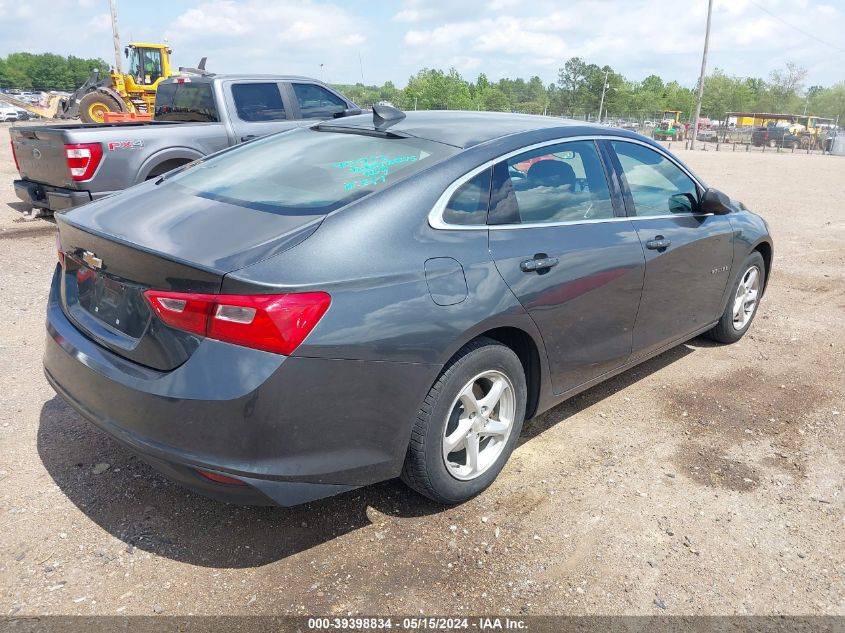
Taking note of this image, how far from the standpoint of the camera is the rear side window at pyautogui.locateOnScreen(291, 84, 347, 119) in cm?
898

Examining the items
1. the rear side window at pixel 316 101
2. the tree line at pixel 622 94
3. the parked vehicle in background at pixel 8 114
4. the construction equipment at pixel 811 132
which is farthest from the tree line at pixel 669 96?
the rear side window at pixel 316 101

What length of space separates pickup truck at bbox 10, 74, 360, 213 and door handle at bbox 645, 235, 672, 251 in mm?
4143

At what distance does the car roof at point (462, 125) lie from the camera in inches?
125

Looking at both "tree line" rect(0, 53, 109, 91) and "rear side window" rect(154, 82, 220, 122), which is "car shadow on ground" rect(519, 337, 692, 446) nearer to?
"rear side window" rect(154, 82, 220, 122)

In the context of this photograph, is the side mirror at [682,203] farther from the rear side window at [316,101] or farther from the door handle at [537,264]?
the rear side window at [316,101]

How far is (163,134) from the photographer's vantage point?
7.51 m

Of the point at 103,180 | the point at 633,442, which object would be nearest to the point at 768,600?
the point at 633,442

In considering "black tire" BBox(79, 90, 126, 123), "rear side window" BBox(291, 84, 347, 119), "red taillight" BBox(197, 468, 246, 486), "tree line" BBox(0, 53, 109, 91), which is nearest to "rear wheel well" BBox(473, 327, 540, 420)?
"red taillight" BBox(197, 468, 246, 486)

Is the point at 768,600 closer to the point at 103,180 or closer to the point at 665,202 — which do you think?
the point at 665,202

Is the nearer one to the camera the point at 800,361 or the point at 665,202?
the point at 665,202

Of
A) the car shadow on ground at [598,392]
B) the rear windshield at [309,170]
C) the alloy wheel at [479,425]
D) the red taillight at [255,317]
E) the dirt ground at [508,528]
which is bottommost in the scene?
the dirt ground at [508,528]

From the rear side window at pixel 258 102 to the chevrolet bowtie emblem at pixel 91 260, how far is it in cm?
600

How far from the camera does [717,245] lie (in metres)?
4.40

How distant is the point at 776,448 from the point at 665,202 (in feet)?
5.19
